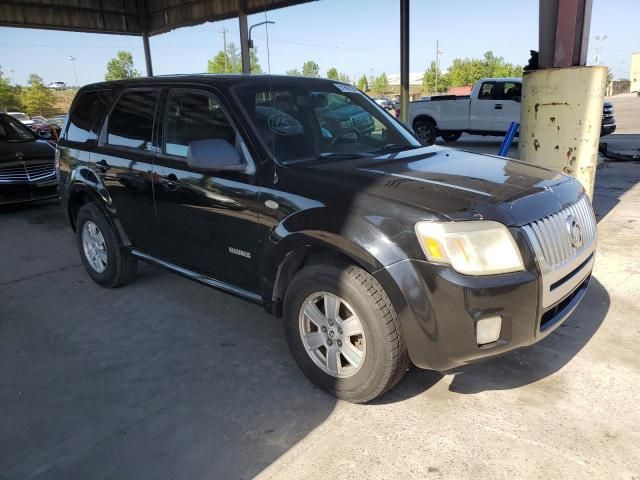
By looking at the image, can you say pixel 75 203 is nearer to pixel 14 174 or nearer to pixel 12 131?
pixel 14 174

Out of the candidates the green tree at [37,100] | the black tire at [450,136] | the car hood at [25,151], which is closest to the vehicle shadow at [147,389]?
the car hood at [25,151]

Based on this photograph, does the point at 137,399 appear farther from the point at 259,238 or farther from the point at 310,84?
the point at 310,84

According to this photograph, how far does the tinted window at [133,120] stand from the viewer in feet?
12.9

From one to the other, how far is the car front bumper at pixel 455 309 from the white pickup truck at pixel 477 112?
44.7 ft

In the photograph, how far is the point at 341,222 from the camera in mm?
2670

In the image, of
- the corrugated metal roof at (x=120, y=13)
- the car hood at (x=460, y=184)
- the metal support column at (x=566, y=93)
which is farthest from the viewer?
the corrugated metal roof at (x=120, y=13)

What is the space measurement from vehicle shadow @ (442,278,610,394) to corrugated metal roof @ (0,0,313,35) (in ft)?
36.7

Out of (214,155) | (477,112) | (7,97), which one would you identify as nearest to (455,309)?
(214,155)

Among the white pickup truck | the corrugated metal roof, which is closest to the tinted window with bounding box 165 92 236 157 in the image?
the corrugated metal roof

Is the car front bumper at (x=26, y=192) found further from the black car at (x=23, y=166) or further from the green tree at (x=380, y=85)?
the green tree at (x=380, y=85)

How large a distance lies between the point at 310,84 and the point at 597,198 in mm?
5770

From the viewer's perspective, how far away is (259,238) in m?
3.15

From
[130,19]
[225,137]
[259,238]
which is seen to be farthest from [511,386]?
[130,19]

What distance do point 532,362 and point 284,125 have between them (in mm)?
2217
